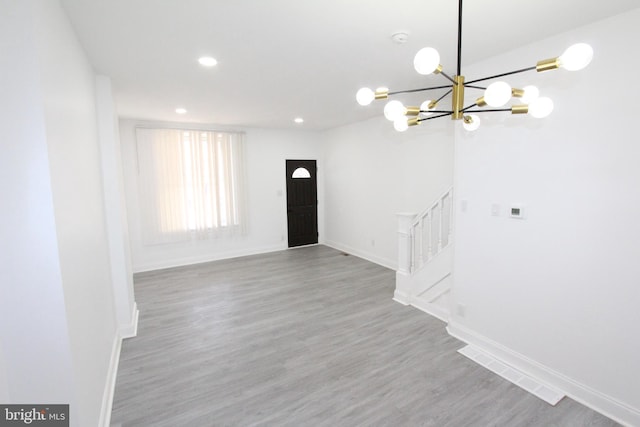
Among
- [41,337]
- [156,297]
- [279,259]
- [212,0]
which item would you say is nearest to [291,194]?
[279,259]

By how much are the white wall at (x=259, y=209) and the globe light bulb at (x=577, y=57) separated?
5.65 metres

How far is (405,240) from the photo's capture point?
12.9 feet

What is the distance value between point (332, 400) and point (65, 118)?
8.26ft

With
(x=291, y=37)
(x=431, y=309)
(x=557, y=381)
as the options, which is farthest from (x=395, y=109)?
(x=431, y=309)

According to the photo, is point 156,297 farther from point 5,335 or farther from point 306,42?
point 306,42

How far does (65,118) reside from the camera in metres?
1.66

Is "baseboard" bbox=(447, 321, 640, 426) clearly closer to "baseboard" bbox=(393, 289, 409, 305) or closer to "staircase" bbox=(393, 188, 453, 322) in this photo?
"staircase" bbox=(393, 188, 453, 322)

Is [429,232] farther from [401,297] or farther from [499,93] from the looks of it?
[499,93]

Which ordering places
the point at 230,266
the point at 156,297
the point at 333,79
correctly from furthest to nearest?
the point at 230,266 < the point at 156,297 < the point at 333,79

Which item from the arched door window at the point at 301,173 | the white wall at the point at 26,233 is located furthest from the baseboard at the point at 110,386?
the arched door window at the point at 301,173

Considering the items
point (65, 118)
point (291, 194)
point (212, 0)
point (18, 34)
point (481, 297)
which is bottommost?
point (481, 297)

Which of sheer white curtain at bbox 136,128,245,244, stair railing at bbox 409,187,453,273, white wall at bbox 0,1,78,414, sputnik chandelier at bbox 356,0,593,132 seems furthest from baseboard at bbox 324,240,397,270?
white wall at bbox 0,1,78,414

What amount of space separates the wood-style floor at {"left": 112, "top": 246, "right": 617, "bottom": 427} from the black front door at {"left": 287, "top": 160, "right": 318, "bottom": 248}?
2687 mm

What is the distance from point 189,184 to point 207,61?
356 cm
